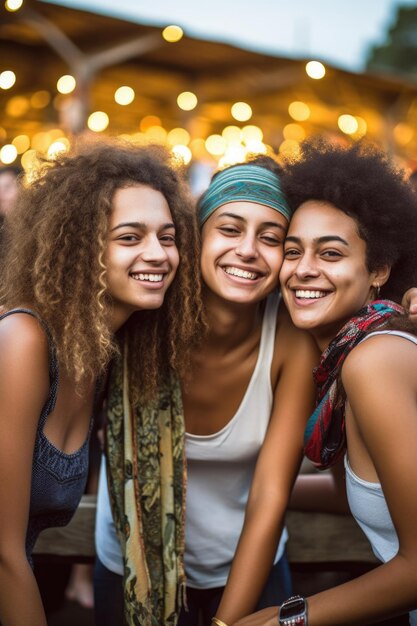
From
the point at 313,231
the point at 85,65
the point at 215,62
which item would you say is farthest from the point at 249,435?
the point at 215,62

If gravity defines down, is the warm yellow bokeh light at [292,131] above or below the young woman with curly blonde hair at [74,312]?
above

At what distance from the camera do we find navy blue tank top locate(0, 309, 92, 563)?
2.27 meters

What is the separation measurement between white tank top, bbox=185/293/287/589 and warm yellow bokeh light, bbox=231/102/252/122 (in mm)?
8325

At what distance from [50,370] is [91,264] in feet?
1.36

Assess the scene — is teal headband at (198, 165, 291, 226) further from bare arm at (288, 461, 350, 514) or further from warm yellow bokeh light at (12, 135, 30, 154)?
warm yellow bokeh light at (12, 135, 30, 154)

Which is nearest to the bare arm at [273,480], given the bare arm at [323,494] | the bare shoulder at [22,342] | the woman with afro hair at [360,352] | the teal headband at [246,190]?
the woman with afro hair at [360,352]

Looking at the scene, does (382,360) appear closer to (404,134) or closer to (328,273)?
(328,273)

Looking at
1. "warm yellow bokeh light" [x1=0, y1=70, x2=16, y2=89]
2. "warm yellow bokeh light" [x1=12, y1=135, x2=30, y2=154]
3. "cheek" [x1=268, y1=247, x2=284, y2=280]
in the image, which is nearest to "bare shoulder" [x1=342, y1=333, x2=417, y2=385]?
"cheek" [x1=268, y1=247, x2=284, y2=280]

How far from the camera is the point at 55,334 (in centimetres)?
230

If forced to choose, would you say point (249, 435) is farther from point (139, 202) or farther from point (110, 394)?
point (139, 202)

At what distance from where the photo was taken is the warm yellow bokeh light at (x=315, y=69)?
8359mm

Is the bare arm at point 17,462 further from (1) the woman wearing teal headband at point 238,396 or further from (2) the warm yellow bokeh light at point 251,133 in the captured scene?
(2) the warm yellow bokeh light at point 251,133

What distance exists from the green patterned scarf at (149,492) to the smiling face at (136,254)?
1.10ft

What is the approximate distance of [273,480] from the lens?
2.56 meters
